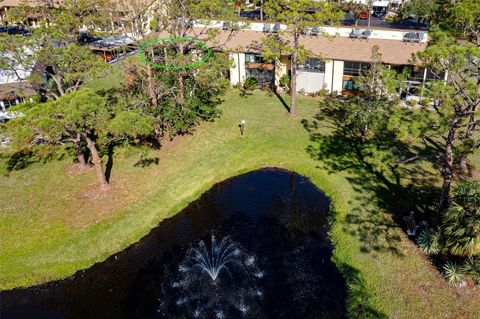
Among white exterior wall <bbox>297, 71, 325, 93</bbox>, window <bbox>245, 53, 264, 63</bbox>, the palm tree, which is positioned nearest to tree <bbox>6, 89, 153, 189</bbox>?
the palm tree

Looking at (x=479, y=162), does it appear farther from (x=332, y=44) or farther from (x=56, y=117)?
(x=56, y=117)

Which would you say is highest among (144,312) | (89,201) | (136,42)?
(136,42)

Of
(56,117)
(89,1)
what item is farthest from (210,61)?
(89,1)

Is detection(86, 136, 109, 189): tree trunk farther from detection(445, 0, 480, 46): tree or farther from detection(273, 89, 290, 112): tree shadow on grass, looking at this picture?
detection(445, 0, 480, 46): tree

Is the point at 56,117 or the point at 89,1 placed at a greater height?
the point at 89,1

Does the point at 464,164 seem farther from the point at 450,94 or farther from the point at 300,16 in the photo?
the point at 300,16

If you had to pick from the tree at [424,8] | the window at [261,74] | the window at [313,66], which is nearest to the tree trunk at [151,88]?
the window at [261,74]

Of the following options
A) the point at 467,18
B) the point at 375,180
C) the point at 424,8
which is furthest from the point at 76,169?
the point at 424,8
